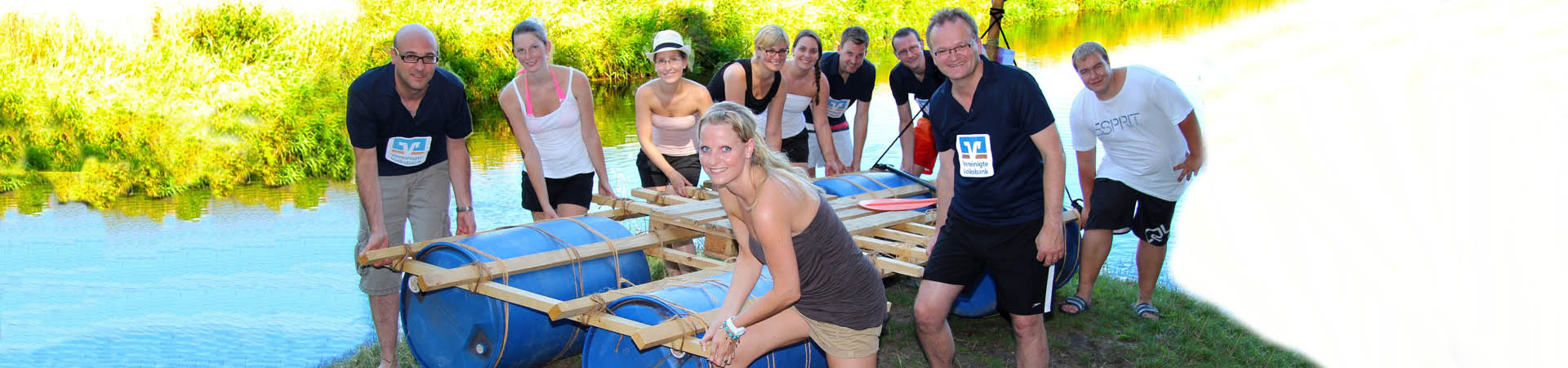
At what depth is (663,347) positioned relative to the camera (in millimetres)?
3789

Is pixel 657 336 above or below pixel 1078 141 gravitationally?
below

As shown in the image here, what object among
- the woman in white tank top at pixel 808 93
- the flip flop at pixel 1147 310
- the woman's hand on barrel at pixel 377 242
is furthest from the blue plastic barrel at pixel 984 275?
the woman's hand on barrel at pixel 377 242

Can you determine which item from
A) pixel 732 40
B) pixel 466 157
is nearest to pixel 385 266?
pixel 466 157

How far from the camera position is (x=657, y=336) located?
3443 millimetres

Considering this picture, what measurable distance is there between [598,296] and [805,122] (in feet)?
9.89

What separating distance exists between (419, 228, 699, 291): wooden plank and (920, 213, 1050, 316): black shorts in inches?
55.8

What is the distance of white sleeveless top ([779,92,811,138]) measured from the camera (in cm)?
618

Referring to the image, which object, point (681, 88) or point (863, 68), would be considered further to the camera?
point (863, 68)

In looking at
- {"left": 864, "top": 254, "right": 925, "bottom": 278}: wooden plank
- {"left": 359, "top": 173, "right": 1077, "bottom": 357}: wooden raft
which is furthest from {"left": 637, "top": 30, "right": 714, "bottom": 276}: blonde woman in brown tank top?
{"left": 864, "top": 254, "right": 925, "bottom": 278}: wooden plank

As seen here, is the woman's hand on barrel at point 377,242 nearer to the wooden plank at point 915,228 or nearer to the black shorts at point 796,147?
the wooden plank at point 915,228

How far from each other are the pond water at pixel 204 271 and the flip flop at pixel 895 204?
1.78 meters

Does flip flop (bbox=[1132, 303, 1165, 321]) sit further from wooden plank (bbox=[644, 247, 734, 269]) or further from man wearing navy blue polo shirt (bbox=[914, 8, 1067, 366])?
wooden plank (bbox=[644, 247, 734, 269])

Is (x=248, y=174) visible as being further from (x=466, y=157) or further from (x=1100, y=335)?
(x=1100, y=335)

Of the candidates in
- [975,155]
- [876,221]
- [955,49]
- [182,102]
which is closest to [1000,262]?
[975,155]
